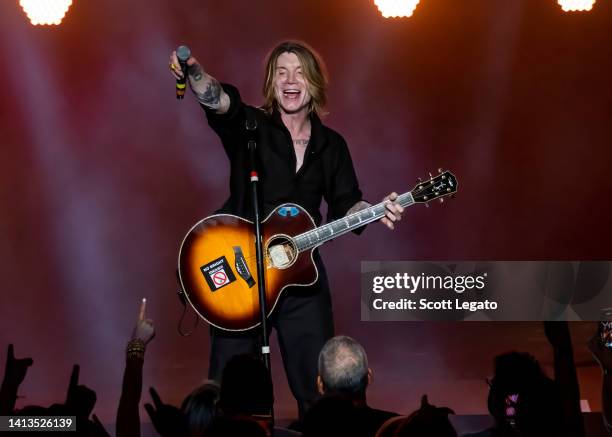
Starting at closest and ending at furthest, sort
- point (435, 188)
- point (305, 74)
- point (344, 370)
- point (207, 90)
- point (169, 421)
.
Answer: point (169, 421) < point (344, 370) < point (207, 90) < point (435, 188) < point (305, 74)

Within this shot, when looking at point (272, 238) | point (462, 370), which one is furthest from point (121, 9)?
point (462, 370)

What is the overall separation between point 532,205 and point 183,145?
2834 millimetres

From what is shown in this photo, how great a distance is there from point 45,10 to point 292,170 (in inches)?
111

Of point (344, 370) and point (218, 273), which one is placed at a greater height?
point (218, 273)

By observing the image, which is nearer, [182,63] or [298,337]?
[182,63]

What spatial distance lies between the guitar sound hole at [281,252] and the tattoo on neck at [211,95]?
0.81m

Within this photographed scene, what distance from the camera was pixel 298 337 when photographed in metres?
4.89

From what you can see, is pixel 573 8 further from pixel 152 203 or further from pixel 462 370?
pixel 152 203

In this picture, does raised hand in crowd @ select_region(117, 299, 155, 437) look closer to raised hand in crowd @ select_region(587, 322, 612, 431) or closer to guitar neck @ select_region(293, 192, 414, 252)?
guitar neck @ select_region(293, 192, 414, 252)

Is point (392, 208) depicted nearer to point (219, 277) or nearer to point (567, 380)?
point (219, 277)

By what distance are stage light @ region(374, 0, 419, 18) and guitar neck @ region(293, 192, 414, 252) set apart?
228 centimetres

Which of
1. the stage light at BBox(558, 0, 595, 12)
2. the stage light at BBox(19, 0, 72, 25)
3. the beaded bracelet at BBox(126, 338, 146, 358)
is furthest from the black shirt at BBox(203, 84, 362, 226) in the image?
the stage light at BBox(558, 0, 595, 12)

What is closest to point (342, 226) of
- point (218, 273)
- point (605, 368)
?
point (218, 273)

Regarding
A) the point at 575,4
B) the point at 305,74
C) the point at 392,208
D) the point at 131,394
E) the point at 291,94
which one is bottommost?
the point at 131,394
